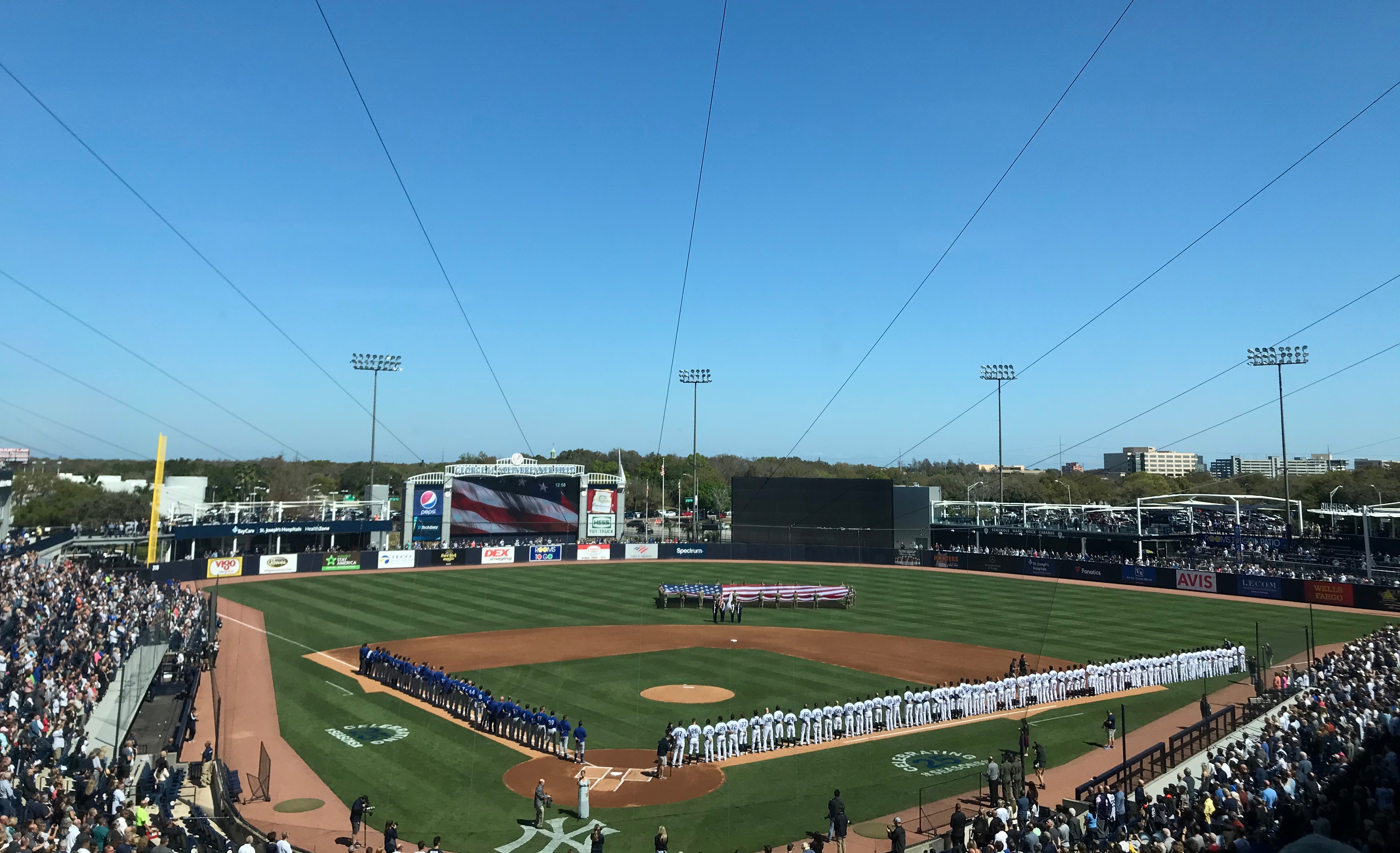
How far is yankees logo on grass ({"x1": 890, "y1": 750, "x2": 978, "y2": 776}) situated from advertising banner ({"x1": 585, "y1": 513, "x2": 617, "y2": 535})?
5238 centimetres

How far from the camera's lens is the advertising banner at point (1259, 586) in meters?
45.5

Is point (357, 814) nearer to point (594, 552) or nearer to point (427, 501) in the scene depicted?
point (594, 552)

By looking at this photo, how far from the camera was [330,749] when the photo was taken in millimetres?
19531

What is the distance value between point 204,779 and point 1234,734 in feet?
73.7

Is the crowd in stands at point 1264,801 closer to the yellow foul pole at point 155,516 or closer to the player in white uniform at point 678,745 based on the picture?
the player in white uniform at point 678,745

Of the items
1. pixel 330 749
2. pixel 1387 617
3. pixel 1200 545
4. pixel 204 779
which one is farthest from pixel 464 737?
pixel 1200 545

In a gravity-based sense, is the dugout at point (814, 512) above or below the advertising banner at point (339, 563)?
above

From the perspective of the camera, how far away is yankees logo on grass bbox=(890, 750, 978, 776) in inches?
716

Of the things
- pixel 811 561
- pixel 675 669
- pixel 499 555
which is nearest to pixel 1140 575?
pixel 811 561

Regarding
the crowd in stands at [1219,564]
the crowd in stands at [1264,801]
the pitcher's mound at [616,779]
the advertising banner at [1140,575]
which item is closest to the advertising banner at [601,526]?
the crowd in stands at [1219,564]

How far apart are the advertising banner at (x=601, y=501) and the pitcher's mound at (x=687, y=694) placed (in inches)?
1770

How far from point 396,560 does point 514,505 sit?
12.1m

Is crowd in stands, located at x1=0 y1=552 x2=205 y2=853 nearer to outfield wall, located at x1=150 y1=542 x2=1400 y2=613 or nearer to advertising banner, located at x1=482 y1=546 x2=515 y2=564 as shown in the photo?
outfield wall, located at x1=150 y1=542 x2=1400 y2=613

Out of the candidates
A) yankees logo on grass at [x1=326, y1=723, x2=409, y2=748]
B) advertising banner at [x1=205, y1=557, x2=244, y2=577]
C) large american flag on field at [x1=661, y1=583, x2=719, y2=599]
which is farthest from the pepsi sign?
yankees logo on grass at [x1=326, y1=723, x2=409, y2=748]
